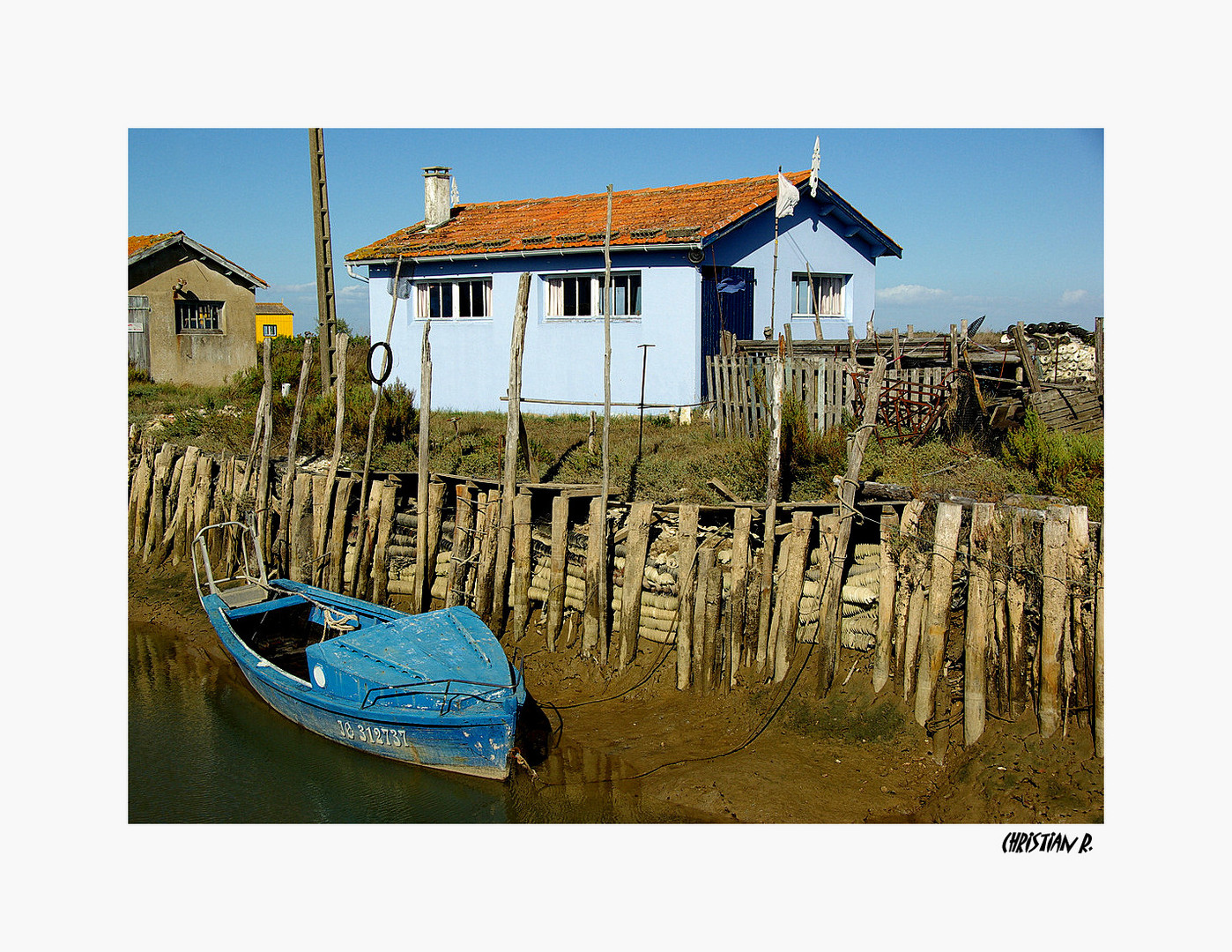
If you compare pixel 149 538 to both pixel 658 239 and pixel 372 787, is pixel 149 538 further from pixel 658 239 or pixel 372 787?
pixel 658 239

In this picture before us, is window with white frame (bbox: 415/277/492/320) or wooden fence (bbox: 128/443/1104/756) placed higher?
window with white frame (bbox: 415/277/492/320)

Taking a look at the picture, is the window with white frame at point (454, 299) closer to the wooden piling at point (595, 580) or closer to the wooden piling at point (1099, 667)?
the wooden piling at point (595, 580)

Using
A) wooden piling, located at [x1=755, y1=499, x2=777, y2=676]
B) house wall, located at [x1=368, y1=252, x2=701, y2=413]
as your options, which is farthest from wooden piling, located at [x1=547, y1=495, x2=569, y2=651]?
house wall, located at [x1=368, y1=252, x2=701, y2=413]

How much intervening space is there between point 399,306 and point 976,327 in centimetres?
1273

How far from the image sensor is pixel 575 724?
8961 millimetres

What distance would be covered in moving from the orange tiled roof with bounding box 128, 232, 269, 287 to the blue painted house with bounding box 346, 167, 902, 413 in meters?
7.57

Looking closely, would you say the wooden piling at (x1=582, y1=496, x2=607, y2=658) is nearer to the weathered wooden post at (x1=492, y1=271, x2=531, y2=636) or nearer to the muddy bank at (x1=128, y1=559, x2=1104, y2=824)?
the muddy bank at (x1=128, y1=559, x2=1104, y2=824)

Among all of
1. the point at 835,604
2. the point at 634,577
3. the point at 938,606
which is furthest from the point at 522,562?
the point at 938,606

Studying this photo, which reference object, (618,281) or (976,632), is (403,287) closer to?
(618,281)

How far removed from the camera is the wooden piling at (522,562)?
33.8ft

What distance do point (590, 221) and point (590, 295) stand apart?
1671mm

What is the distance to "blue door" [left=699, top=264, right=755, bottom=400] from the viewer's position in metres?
17.4

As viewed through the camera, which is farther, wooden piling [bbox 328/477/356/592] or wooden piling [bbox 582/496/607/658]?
wooden piling [bbox 328/477/356/592]

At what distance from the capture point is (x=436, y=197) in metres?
21.4
